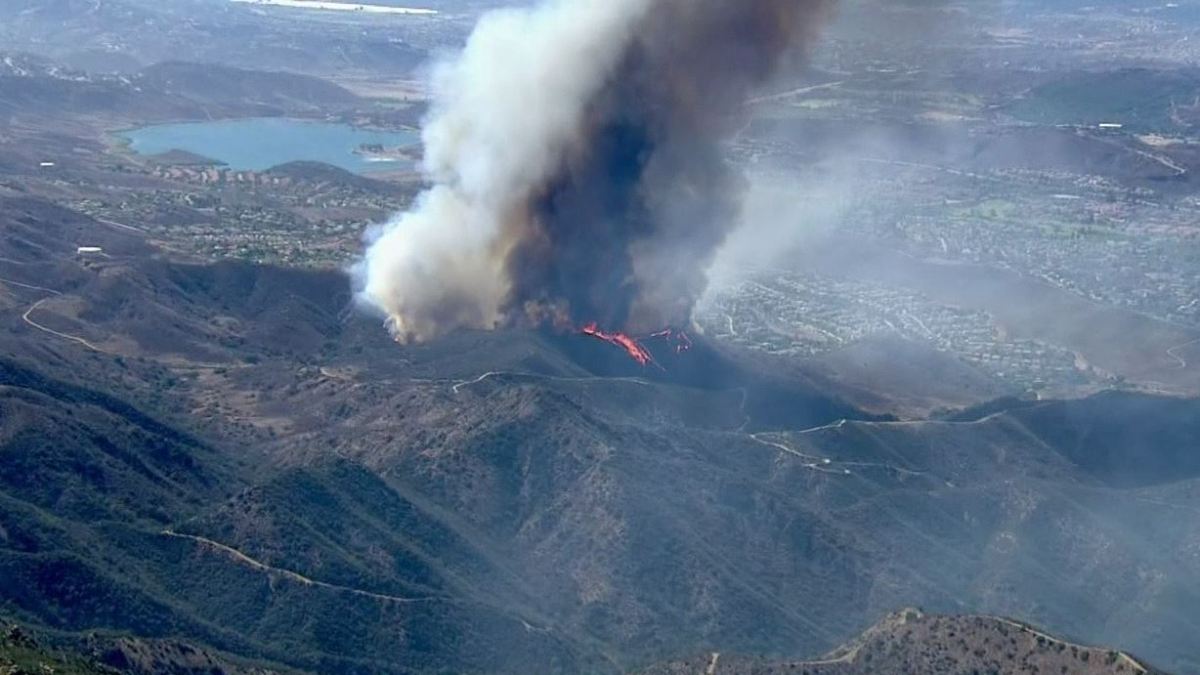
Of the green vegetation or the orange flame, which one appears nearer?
the green vegetation

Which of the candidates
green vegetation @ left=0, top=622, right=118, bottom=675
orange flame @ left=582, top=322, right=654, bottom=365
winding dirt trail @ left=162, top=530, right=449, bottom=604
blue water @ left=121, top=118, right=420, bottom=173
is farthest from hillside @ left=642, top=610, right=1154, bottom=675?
blue water @ left=121, top=118, right=420, bottom=173

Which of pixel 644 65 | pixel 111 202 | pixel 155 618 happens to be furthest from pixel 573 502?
pixel 111 202

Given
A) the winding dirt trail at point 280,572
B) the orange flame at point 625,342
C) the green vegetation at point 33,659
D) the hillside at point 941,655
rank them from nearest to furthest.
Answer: the green vegetation at point 33,659
the hillside at point 941,655
the winding dirt trail at point 280,572
the orange flame at point 625,342

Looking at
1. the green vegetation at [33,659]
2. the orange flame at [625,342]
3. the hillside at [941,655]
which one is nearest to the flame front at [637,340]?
the orange flame at [625,342]

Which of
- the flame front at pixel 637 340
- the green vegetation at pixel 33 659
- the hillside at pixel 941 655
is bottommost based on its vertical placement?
the flame front at pixel 637 340

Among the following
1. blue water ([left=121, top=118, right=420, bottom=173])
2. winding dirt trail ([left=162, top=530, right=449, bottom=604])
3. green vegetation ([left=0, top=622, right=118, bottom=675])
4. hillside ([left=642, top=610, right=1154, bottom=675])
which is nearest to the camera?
green vegetation ([left=0, top=622, right=118, bottom=675])

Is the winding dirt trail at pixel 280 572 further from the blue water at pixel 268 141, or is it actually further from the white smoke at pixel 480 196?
the blue water at pixel 268 141

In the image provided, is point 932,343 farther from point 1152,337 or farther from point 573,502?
point 573,502

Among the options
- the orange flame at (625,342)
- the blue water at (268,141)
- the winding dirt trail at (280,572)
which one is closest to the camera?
the winding dirt trail at (280,572)

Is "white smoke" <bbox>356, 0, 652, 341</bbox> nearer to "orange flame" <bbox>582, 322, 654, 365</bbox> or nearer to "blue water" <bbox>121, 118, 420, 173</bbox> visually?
"orange flame" <bbox>582, 322, 654, 365</bbox>
